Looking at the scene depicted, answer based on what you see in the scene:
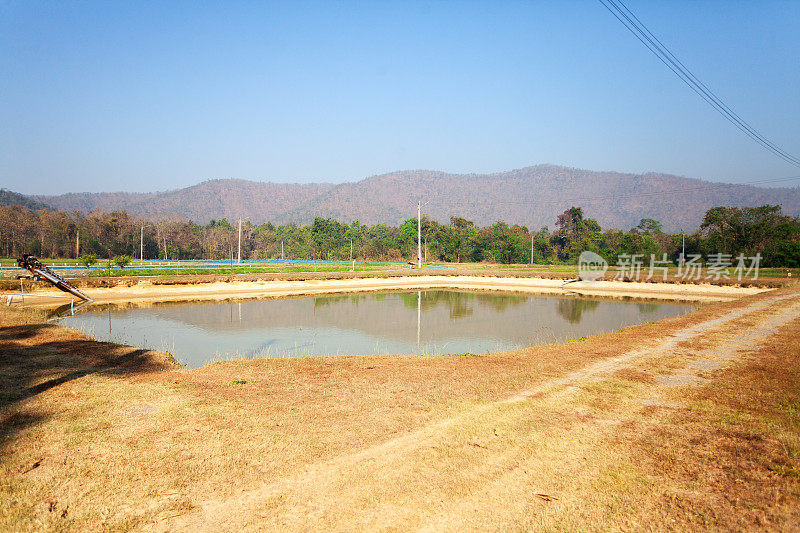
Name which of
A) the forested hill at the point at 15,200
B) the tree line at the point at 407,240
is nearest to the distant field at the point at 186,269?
the tree line at the point at 407,240

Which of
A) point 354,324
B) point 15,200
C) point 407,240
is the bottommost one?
point 354,324

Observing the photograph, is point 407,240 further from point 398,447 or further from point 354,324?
point 398,447

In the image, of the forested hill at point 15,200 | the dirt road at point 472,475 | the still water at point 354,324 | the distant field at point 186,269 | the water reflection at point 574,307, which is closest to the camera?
the dirt road at point 472,475

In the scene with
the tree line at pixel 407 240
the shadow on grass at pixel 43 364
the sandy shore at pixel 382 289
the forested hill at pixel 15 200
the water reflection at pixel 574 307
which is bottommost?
the water reflection at pixel 574 307

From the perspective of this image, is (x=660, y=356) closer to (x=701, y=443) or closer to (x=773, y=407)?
(x=773, y=407)

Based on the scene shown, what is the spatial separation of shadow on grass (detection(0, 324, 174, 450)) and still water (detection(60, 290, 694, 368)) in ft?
5.98

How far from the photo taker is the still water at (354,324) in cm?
1363

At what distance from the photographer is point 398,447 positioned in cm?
498

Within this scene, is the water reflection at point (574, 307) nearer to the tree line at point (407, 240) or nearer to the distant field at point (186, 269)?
the distant field at point (186, 269)

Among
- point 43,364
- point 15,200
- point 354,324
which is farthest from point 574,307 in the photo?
point 15,200

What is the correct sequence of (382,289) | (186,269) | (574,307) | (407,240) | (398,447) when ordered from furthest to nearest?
A: (407,240) → (186,269) → (382,289) → (574,307) → (398,447)

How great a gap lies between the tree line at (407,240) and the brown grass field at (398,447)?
49843mm

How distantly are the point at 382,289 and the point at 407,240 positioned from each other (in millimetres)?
47234

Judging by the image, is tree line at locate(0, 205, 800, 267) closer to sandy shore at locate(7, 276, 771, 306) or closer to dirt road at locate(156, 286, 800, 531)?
sandy shore at locate(7, 276, 771, 306)
